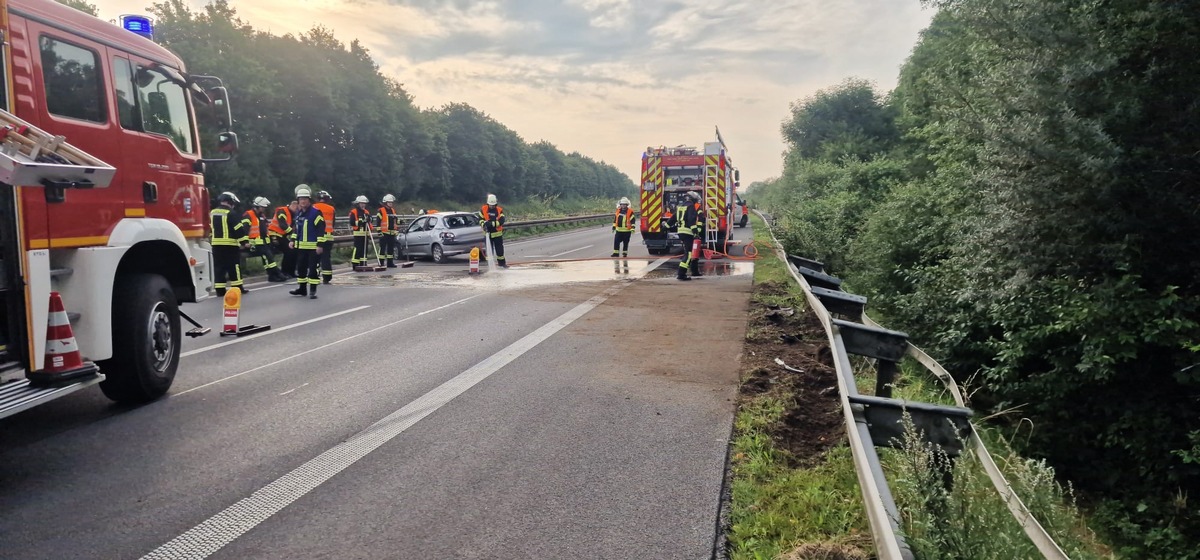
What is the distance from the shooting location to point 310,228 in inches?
483

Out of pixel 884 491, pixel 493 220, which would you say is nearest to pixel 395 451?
pixel 884 491

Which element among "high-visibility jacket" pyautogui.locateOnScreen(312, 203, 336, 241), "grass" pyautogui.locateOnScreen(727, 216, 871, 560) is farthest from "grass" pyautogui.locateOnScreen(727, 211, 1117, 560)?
"high-visibility jacket" pyautogui.locateOnScreen(312, 203, 336, 241)

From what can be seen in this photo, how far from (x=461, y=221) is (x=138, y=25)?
14.5 metres

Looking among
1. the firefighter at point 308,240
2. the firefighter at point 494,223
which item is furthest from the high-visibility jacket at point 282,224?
the firefighter at point 494,223

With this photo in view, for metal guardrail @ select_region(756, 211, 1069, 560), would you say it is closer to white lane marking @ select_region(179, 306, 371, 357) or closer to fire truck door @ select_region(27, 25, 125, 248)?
fire truck door @ select_region(27, 25, 125, 248)

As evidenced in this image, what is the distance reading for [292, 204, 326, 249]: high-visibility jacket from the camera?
1228 cm

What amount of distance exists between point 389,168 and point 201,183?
4862 cm

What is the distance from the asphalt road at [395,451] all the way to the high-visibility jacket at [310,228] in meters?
3.88

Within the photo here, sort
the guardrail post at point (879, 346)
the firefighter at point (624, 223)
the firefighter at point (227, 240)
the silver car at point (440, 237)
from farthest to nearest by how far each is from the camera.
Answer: the silver car at point (440, 237) → the firefighter at point (624, 223) → the firefighter at point (227, 240) → the guardrail post at point (879, 346)

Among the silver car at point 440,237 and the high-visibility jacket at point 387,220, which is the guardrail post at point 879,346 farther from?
the silver car at point 440,237

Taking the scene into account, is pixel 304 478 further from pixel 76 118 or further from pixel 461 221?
pixel 461 221

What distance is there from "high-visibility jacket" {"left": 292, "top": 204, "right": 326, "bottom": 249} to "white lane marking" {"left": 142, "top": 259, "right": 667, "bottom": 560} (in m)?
6.59

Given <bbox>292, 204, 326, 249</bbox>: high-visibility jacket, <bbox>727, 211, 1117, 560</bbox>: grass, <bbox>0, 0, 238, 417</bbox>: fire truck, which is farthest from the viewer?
<bbox>292, 204, 326, 249</bbox>: high-visibility jacket

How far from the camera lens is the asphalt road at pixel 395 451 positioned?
3.42 metres
